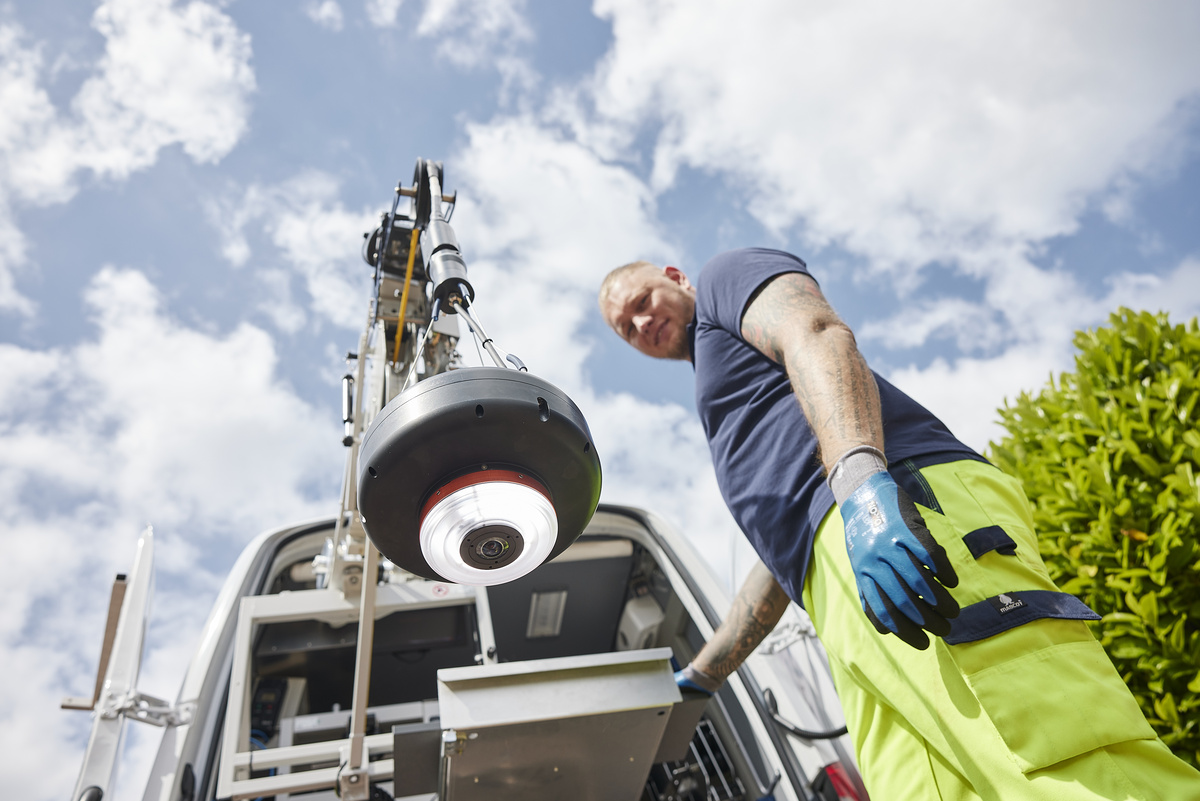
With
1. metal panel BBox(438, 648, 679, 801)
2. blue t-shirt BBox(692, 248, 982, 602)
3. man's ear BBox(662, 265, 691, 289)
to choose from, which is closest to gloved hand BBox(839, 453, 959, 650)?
blue t-shirt BBox(692, 248, 982, 602)

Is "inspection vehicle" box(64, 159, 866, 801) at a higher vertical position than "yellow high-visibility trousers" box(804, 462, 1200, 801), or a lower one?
higher

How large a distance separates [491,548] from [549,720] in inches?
33.0

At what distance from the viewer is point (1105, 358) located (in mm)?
2789

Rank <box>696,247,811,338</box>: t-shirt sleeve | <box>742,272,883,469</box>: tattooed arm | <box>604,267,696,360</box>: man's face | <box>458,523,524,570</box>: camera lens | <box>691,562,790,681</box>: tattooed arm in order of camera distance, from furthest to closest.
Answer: <box>604,267,696,360</box>: man's face, <box>691,562,790,681</box>: tattooed arm, <box>696,247,811,338</box>: t-shirt sleeve, <box>742,272,883,469</box>: tattooed arm, <box>458,523,524,570</box>: camera lens

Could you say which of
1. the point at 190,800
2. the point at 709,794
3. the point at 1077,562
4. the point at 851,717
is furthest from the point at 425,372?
the point at 1077,562

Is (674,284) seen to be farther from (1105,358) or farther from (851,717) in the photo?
(1105,358)

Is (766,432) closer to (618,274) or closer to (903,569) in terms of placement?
(903,569)

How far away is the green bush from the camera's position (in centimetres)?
221

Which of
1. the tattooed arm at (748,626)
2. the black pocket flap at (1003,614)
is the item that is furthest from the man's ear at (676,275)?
the black pocket flap at (1003,614)

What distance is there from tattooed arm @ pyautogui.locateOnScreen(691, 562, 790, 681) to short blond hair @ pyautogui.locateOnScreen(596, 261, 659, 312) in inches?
35.7

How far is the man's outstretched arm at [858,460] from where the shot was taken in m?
0.92

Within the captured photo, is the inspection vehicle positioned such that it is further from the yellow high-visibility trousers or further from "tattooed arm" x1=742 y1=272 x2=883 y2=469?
the yellow high-visibility trousers

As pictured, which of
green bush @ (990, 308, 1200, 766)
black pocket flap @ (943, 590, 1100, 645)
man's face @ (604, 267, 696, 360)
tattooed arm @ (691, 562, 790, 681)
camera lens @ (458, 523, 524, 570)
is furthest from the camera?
green bush @ (990, 308, 1200, 766)

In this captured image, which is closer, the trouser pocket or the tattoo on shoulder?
the trouser pocket
